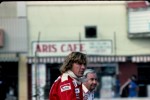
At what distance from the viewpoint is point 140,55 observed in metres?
28.2

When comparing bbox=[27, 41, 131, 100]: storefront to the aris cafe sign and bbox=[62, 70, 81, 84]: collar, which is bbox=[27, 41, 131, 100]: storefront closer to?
the aris cafe sign

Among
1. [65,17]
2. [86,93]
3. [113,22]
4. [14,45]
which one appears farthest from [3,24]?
[86,93]

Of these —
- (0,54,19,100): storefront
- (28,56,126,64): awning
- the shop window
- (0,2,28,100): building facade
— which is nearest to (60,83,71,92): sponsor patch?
(0,54,19,100): storefront

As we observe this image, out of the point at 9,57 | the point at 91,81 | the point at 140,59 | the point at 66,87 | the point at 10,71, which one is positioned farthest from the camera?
the point at 9,57

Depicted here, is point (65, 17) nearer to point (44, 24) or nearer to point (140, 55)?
point (44, 24)

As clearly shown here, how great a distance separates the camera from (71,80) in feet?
14.5

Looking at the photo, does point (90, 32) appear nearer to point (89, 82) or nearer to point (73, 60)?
point (89, 82)

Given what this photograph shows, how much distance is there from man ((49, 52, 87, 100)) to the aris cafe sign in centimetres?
2368

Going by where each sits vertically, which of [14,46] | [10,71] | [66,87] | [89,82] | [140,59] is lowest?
[10,71]

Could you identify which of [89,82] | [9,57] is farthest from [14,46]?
[89,82]

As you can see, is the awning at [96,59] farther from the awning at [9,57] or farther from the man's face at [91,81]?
the man's face at [91,81]

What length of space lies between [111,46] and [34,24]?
12.4 ft

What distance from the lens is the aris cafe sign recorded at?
2831 cm

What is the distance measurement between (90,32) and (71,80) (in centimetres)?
2400
